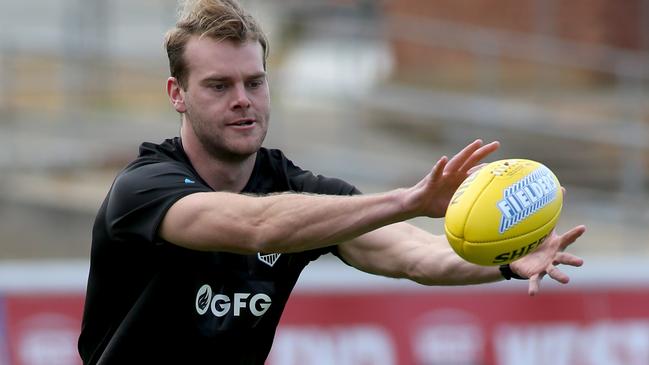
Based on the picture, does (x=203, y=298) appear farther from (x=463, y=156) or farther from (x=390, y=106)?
(x=390, y=106)

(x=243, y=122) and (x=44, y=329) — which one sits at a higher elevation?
(x=243, y=122)

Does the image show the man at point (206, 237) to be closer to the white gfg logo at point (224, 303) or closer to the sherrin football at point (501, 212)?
the white gfg logo at point (224, 303)

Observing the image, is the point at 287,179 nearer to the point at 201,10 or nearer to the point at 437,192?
the point at 201,10

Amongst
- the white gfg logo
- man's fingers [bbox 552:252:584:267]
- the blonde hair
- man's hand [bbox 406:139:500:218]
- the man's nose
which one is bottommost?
the white gfg logo

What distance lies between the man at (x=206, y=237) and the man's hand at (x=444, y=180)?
325 mm

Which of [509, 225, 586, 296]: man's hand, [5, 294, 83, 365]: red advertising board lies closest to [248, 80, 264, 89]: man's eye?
[509, 225, 586, 296]: man's hand

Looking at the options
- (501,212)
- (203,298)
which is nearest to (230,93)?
(203,298)

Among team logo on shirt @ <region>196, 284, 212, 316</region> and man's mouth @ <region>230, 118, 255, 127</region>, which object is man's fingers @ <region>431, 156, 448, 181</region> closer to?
man's mouth @ <region>230, 118, 255, 127</region>

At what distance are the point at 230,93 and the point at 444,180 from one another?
102 cm

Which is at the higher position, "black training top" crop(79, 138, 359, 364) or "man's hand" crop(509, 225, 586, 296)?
"man's hand" crop(509, 225, 586, 296)

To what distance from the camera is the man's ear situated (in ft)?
18.8

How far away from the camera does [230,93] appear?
5523mm

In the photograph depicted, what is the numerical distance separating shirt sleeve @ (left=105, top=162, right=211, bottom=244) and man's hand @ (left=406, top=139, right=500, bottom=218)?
0.88 meters

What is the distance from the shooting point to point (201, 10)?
561 cm
